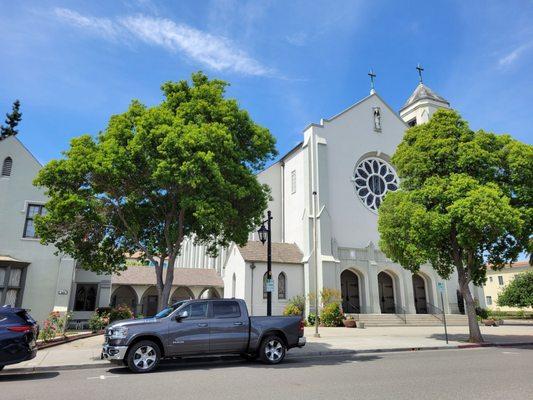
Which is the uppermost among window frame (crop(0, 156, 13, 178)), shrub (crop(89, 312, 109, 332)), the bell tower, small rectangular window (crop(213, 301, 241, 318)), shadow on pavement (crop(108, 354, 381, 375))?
the bell tower

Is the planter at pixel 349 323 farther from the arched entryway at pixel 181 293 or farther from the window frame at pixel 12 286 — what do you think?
the window frame at pixel 12 286

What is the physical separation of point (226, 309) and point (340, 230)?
22.1 meters

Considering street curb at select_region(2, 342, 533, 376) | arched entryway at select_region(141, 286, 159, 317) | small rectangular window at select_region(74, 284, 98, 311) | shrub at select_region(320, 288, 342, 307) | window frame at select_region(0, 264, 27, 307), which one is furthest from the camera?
arched entryway at select_region(141, 286, 159, 317)

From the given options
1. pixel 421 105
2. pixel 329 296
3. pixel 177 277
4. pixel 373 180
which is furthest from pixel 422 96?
pixel 177 277

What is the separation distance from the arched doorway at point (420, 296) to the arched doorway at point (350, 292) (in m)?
5.59

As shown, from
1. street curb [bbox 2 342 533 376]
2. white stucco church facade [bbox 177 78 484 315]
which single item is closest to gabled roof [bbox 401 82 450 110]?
white stucco church facade [bbox 177 78 484 315]

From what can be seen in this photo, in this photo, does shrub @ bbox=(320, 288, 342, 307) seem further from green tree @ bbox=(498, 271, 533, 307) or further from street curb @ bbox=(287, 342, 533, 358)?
green tree @ bbox=(498, 271, 533, 307)

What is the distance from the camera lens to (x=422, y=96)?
4034 cm

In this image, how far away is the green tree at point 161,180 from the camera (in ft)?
41.4

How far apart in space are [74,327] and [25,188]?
8.55 metres

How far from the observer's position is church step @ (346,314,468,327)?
27.8 meters

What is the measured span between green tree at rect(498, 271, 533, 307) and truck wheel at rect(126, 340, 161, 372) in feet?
159

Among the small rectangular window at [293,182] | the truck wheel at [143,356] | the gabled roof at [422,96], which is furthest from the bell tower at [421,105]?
the truck wheel at [143,356]

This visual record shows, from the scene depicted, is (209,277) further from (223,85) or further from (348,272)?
(223,85)
